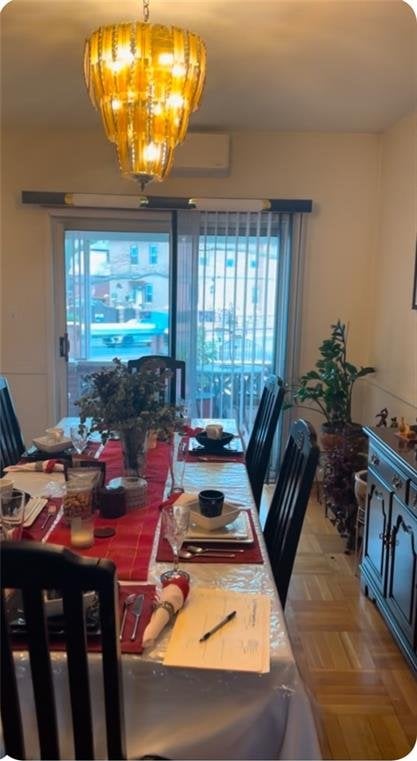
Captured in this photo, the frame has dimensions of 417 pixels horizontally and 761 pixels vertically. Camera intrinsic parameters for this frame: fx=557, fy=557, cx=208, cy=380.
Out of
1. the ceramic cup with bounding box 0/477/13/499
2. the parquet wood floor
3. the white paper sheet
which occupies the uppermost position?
the ceramic cup with bounding box 0/477/13/499

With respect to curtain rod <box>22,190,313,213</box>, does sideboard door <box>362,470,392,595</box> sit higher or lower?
lower

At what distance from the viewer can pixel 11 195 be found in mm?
3906

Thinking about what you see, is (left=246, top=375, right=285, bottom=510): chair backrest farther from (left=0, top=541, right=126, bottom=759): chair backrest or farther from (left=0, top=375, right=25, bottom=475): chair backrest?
(left=0, top=541, right=126, bottom=759): chair backrest

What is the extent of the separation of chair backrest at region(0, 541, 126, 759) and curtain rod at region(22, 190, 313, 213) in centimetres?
326

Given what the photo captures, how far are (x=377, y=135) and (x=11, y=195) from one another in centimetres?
259

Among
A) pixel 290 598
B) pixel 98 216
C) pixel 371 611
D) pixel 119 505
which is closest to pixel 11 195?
pixel 98 216

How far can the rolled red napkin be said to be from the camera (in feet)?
3.84

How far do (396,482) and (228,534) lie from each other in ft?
3.24

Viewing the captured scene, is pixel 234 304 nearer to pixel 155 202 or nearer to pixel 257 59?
pixel 155 202

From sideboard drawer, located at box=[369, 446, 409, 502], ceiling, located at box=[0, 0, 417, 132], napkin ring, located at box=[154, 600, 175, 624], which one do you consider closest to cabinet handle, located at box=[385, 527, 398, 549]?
sideboard drawer, located at box=[369, 446, 409, 502]

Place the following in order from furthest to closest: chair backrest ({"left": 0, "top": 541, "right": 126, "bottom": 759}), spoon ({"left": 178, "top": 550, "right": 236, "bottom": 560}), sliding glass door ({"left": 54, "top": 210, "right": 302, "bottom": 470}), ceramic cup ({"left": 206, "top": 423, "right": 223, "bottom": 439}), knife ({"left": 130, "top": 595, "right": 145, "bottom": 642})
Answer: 1. sliding glass door ({"left": 54, "top": 210, "right": 302, "bottom": 470})
2. ceramic cup ({"left": 206, "top": 423, "right": 223, "bottom": 439})
3. spoon ({"left": 178, "top": 550, "right": 236, "bottom": 560})
4. knife ({"left": 130, "top": 595, "right": 145, "bottom": 642})
5. chair backrest ({"left": 0, "top": 541, "right": 126, "bottom": 759})

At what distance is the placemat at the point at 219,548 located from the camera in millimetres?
1525

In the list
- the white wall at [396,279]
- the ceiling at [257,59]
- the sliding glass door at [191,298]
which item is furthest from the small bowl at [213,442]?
the ceiling at [257,59]

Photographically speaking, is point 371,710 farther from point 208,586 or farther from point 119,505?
point 119,505
